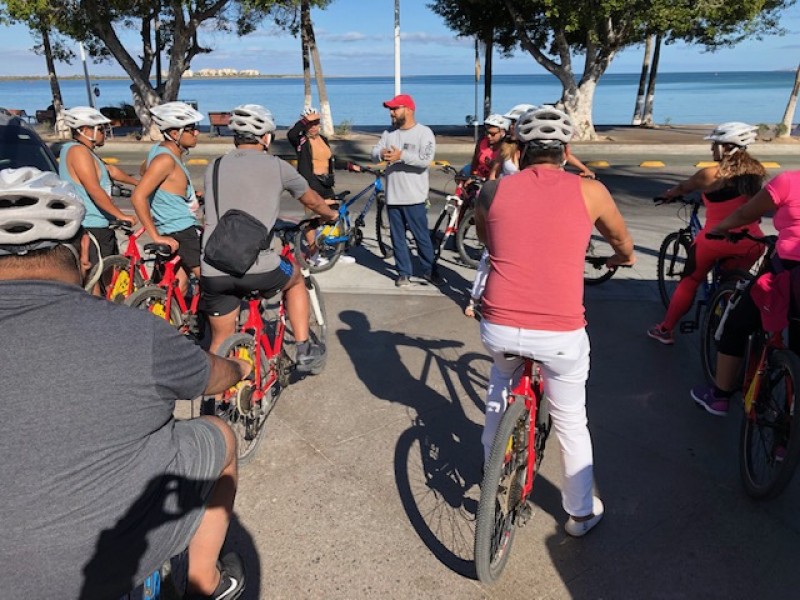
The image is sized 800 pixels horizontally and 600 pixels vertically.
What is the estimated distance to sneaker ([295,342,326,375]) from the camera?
177 inches

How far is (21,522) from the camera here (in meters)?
1.58

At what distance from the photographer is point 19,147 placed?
4836 mm

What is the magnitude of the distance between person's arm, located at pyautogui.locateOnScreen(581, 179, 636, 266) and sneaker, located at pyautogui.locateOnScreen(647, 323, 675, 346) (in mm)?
2713

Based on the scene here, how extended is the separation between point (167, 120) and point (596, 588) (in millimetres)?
4162

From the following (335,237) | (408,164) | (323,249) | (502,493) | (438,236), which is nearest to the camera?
(502,493)

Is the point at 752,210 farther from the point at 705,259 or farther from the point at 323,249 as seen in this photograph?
the point at 323,249

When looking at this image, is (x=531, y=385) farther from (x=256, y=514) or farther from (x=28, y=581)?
(x=28, y=581)

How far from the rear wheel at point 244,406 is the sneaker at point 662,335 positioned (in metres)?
3.36

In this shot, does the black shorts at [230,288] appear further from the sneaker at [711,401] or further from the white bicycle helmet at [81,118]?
the sneaker at [711,401]

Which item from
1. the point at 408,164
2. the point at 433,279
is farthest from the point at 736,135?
the point at 433,279

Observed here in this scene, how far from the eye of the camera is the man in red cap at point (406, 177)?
261 inches

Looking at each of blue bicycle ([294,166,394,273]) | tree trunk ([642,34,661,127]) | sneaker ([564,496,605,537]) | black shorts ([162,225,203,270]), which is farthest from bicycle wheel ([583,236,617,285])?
tree trunk ([642,34,661,127])

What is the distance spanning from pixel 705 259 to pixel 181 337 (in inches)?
164

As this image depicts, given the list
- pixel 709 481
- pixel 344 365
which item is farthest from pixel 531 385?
pixel 344 365
